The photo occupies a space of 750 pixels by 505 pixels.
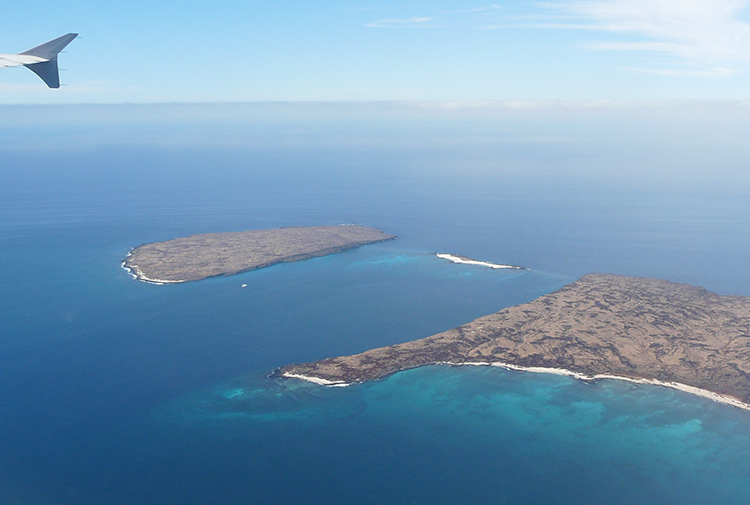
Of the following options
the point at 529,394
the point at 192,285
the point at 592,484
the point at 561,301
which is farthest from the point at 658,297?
the point at 192,285

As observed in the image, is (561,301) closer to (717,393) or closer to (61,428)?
(717,393)

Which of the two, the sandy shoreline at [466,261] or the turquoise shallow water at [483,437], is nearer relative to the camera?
the turquoise shallow water at [483,437]

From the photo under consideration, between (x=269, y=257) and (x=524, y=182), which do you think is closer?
(x=269, y=257)

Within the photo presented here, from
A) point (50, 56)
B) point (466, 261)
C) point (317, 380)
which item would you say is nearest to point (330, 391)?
point (317, 380)

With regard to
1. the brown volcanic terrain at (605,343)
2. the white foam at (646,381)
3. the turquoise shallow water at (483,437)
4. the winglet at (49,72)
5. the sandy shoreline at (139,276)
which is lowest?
the turquoise shallow water at (483,437)

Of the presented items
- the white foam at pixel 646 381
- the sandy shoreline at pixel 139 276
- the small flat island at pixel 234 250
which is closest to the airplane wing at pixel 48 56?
the white foam at pixel 646 381

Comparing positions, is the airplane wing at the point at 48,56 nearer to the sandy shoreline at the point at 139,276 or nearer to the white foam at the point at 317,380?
the white foam at the point at 317,380

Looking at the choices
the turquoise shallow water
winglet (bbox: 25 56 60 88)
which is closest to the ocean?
the turquoise shallow water
